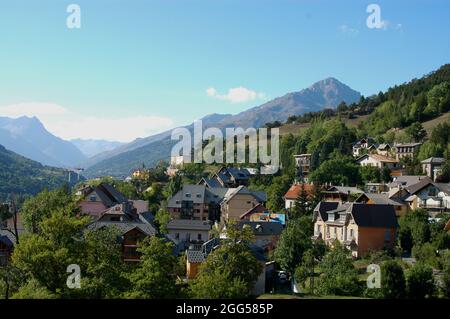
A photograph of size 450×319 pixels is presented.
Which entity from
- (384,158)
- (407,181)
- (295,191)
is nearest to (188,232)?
(295,191)

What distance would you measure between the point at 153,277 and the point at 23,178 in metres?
150

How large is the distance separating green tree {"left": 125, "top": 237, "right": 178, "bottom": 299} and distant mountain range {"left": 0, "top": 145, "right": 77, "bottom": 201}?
11445cm

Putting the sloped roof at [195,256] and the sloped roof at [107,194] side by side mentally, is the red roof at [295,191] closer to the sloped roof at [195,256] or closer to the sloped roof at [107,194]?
the sloped roof at [107,194]

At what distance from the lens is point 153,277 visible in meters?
21.1

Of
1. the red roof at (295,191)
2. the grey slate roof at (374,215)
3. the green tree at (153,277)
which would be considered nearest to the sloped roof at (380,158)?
the red roof at (295,191)

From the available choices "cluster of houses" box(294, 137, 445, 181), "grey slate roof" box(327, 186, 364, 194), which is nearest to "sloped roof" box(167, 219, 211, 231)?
"grey slate roof" box(327, 186, 364, 194)

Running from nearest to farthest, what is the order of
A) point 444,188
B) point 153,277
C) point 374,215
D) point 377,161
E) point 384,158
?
point 153,277
point 374,215
point 444,188
point 377,161
point 384,158

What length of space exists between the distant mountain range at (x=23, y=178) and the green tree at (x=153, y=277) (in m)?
114

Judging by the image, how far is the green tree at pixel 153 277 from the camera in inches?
818

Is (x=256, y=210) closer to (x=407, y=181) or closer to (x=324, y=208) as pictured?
(x=324, y=208)

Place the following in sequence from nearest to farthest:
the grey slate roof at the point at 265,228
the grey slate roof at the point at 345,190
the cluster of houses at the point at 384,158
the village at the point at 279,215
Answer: the village at the point at 279,215, the grey slate roof at the point at 265,228, the grey slate roof at the point at 345,190, the cluster of houses at the point at 384,158

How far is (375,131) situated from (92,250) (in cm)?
7571

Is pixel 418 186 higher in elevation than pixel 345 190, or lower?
higher
